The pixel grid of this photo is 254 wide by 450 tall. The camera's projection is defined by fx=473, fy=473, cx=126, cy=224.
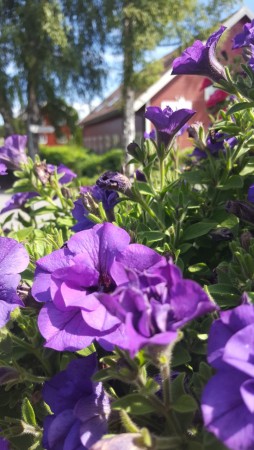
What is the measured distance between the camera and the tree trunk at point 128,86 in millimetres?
14398

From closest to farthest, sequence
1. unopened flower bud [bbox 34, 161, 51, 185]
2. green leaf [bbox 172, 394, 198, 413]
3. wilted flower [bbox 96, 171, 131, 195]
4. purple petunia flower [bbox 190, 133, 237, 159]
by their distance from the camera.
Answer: green leaf [bbox 172, 394, 198, 413], wilted flower [bbox 96, 171, 131, 195], purple petunia flower [bbox 190, 133, 237, 159], unopened flower bud [bbox 34, 161, 51, 185]

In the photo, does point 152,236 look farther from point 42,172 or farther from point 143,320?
point 42,172

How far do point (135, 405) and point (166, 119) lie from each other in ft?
2.28

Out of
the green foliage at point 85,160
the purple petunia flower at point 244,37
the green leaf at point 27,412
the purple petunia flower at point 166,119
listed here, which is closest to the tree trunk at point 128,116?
the green foliage at point 85,160

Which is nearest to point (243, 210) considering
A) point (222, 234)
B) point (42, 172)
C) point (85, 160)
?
point (222, 234)

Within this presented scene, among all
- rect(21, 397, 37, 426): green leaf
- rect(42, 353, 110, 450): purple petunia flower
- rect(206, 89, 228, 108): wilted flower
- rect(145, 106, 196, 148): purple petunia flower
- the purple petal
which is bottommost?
rect(21, 397, 37, 426): green leaf

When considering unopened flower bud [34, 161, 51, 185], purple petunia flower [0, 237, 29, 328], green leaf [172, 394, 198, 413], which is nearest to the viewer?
green leaf [172, 394, 198, 413]

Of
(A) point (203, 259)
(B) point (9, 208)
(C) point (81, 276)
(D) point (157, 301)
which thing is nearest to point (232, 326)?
(D) point (157, 301)

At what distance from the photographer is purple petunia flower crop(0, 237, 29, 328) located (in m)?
0.73

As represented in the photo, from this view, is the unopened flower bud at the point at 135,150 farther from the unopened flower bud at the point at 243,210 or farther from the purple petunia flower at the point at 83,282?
the purple petunia flower at the point at 83,282

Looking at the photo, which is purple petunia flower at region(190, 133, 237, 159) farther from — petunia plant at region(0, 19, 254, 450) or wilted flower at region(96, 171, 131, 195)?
wilted flower at region(96, 171, 131, 195)

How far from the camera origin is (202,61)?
1.08 m

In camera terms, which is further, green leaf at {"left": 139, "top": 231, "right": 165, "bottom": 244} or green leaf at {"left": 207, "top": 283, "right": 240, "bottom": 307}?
green leaf at {"left": 139, "top": 231, "right": 165, "bottom": 244}

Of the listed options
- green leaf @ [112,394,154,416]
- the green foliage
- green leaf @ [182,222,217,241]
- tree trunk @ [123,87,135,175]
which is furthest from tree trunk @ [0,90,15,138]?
green leaf @ [112,394,154,416]
